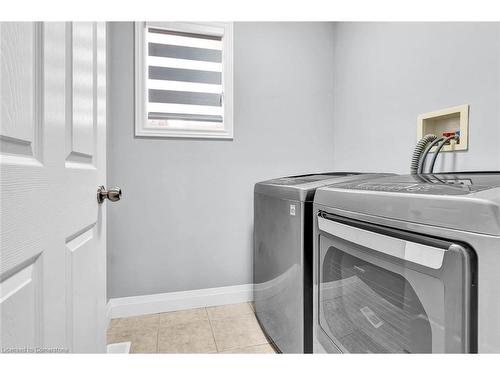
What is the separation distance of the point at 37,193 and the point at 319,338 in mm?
956

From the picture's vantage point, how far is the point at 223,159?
1753 millimetres

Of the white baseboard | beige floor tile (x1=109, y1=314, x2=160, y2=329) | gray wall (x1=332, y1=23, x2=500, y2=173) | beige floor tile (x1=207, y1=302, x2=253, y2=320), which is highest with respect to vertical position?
gray wall (x1=332, y1=23, x2=500, y2=173)

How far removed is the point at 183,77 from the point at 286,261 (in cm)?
137

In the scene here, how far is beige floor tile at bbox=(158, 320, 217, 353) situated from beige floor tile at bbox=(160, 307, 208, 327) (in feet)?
0.12

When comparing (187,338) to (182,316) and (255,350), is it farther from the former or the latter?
(255,350)

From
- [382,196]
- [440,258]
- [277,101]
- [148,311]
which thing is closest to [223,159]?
[277,101]

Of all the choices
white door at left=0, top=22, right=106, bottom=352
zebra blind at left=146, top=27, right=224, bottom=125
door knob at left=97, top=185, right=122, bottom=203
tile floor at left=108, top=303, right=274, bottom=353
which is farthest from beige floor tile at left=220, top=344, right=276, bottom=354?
zebra blind at left=146, top=27, right=224, bottom=125

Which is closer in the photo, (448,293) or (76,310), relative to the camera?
(448,293)

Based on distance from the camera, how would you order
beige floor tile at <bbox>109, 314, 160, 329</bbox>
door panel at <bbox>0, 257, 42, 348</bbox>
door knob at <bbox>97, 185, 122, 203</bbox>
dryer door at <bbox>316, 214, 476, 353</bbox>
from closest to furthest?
1. door panel at <bbox>0, 257, 42, 348</bbox>
2. dryer door at <bbox>316, 214, 476, 353</bbox>
3. door knob at <bbox>97, 185, 122, 203</bbox>
4. beige floor tile at <bbox>109, 314, 160, 329</bbox>

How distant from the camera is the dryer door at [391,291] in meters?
0.47

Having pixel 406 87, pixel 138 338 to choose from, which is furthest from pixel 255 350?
pixel 406 87

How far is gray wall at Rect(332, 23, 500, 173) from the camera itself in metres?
1.03

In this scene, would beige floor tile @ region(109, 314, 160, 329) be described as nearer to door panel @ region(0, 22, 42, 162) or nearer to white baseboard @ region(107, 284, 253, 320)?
white baseboard @ region(107, 284, 253, 320)
